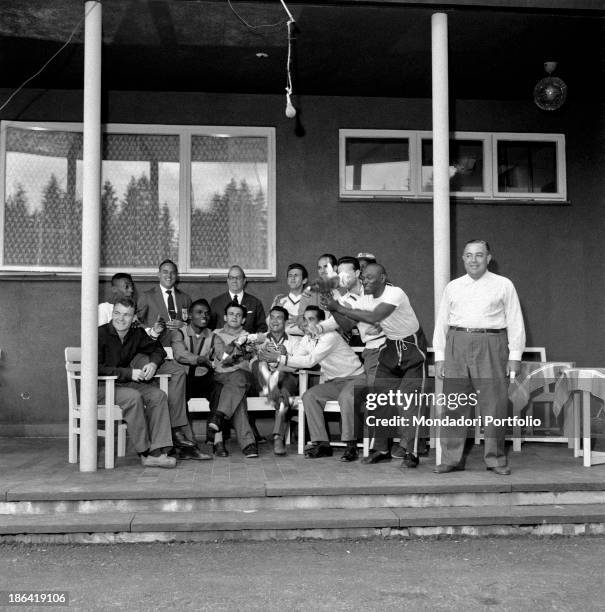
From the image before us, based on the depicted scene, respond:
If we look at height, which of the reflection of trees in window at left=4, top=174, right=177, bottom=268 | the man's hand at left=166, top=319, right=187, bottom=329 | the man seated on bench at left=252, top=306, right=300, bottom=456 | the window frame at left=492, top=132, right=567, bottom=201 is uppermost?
the window frame at left=492, top=132, right=567, bottom=201

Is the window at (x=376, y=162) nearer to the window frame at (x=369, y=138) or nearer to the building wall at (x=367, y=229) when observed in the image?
the window frame at (x=369, y=138)

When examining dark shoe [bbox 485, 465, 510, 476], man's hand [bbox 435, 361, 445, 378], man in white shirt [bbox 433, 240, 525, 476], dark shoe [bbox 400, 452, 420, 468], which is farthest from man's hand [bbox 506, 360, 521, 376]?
dark shoe [bbox 400, 452, 420, 468]

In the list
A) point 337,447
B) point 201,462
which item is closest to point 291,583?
point 201,462

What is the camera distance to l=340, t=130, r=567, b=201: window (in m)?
7.77

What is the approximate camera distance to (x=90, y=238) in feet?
17.8

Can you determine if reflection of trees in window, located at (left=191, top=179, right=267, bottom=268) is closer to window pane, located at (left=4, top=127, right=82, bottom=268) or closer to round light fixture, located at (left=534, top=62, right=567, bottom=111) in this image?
window pane, located at (left=4, top=127, right=82, bottom=268)

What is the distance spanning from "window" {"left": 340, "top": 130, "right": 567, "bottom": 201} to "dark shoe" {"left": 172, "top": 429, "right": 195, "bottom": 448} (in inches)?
118

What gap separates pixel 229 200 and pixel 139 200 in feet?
2.90

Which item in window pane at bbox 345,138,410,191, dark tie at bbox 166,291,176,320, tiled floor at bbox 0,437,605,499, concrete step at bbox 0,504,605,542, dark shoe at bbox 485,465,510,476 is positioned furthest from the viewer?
window pane at bbox 345,138,410,191

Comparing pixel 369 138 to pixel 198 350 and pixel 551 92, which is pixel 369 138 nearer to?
pixel 551 92

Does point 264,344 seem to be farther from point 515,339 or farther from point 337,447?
point 515,339

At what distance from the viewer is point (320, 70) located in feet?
23.0

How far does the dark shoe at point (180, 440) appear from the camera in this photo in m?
5.91

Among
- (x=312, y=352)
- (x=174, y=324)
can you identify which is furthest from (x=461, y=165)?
(x=174, y=324)
